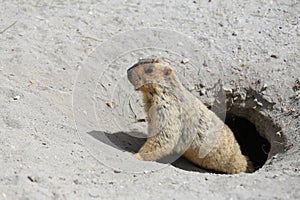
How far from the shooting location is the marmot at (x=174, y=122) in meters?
4.06

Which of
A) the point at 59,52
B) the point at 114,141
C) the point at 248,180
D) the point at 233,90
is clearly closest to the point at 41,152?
the point at 114,141

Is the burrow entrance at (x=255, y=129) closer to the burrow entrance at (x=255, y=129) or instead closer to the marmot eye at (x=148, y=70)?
the burrow entrance at (x=255, y=129)

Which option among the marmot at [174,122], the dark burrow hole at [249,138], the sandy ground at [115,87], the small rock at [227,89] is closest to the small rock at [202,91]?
the sandy ground at [115,87]

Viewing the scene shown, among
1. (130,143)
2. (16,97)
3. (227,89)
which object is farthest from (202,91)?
(16,97)

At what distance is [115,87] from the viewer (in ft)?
16.9

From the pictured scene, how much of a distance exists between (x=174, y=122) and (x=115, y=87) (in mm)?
1174

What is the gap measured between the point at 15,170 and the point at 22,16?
2900 millimetres

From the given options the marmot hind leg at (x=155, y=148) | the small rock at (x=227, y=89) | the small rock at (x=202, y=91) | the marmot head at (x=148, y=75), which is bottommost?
the marmot hind leg at (x=155, y=148)

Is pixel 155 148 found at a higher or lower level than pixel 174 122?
lower

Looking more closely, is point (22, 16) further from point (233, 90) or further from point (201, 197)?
point (201, 197)

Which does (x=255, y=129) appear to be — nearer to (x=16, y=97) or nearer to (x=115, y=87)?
(x=115, y=87)

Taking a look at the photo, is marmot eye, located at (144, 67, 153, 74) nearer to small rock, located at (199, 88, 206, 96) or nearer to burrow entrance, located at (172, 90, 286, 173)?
burrow entrance, located at (172, 90, 286, 173)

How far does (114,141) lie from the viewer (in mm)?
4426

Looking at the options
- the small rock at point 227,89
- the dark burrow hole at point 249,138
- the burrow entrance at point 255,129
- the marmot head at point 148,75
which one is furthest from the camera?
the dark burrow hole at point 249,138
